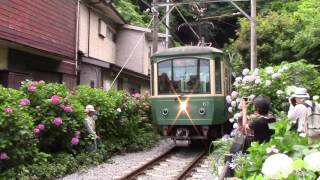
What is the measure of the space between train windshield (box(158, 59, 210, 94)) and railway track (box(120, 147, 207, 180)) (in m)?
1.83

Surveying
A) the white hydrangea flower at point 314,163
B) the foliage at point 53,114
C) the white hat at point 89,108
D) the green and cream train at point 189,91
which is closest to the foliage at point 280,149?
the white hydrangea flower at point 314,163

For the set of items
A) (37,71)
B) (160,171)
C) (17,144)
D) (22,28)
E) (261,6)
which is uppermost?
(261,6)

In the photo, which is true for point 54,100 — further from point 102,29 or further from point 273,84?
point 102,29

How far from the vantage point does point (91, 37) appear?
21.6 meters

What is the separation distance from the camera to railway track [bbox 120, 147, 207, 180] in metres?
10.5

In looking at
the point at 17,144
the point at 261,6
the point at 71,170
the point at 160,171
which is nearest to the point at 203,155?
the point at 160,171

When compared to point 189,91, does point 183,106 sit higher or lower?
lower

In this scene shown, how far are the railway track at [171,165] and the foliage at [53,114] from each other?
1713mm

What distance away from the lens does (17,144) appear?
28.7 feet

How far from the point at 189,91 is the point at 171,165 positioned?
2.50 metres

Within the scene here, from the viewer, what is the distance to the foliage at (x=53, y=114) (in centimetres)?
1033

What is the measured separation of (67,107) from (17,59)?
458cm

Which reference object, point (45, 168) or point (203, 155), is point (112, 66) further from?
point (45, 168)

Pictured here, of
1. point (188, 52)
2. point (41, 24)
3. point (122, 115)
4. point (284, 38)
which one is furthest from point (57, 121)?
point (284, 38)
